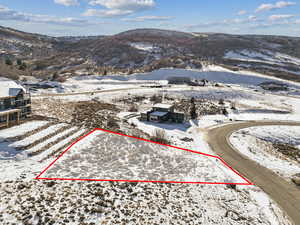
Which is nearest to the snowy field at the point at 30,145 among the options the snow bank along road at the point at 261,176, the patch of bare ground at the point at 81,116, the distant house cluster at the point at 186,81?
the patch of bare ground at the point at 81,116

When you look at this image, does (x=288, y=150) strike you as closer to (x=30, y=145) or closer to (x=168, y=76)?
(x=30, y=145)

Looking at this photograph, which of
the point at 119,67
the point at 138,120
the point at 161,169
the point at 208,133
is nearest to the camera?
the point at 161,169

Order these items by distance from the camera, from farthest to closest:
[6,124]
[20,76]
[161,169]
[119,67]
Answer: [119,67] → [20,76] → [6,124] → [161,169]

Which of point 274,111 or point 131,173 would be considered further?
point 274,111

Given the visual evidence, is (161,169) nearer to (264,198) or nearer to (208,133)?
(264,198)

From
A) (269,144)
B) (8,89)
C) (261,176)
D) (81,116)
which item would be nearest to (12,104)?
(8,89)

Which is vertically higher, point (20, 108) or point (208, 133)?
point (20, 108)

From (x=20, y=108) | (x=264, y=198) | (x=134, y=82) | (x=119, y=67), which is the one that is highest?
(x=119, y=67)

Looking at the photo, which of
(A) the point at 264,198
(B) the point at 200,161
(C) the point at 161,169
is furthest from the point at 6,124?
(A) the point at 264,198
